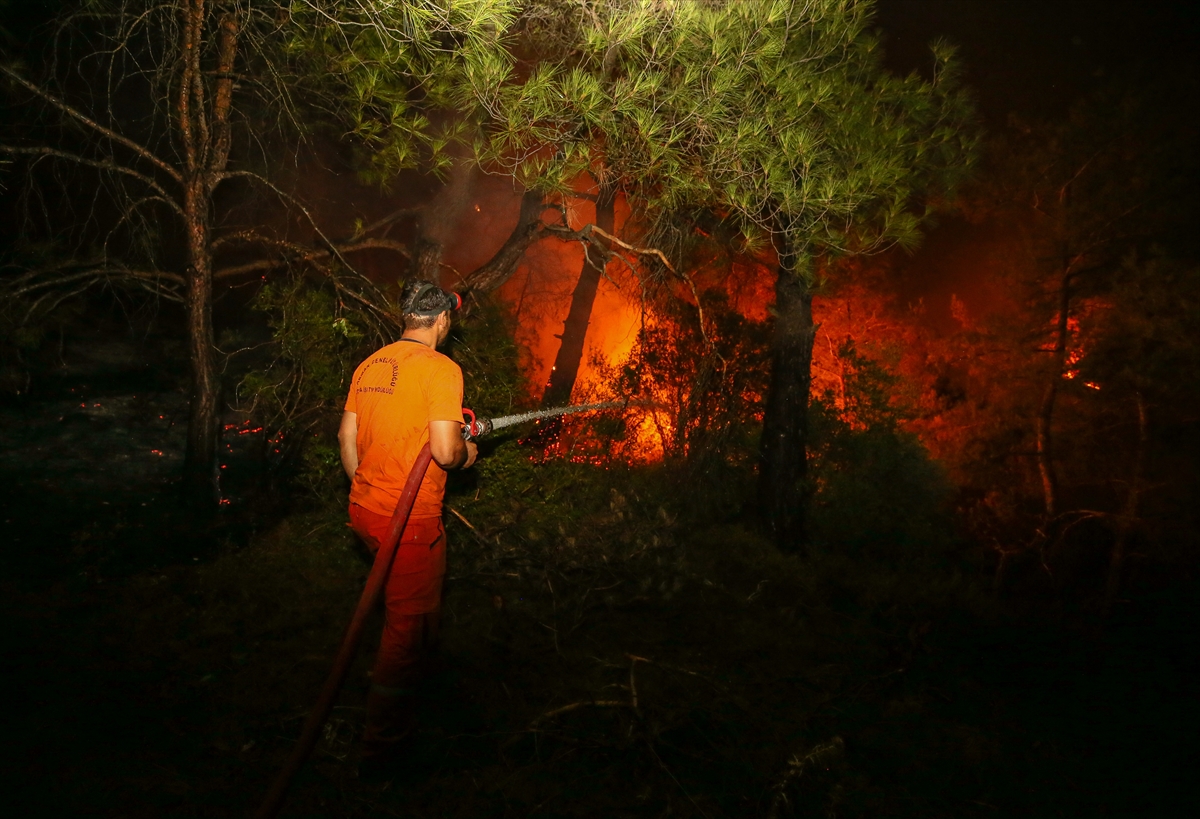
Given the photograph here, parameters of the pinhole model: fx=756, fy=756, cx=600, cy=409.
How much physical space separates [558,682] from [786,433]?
215 inches

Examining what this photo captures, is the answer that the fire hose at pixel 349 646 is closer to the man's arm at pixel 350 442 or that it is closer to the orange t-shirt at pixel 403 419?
the orange t-shirt at pixel 403 419

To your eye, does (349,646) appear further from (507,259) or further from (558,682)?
(507,259)

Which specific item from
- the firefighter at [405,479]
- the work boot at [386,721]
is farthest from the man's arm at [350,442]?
the work boot at [386,721]

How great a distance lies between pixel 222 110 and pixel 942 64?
669cm

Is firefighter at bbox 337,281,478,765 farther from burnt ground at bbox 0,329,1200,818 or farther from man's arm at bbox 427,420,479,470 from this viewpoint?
burnt ground at bbox 0,329,1200,818

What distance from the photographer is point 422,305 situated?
3779 millimetres

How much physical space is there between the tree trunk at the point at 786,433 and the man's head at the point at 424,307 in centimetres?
609

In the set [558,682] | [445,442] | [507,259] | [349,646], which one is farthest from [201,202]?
[558,682]

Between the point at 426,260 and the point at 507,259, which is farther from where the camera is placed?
the point at 426,260

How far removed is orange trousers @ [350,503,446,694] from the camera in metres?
3.50

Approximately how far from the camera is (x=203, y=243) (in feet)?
23.0

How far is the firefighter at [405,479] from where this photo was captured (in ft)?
11.5

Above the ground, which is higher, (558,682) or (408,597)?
(408,597)

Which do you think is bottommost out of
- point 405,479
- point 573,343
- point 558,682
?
point 558,682
